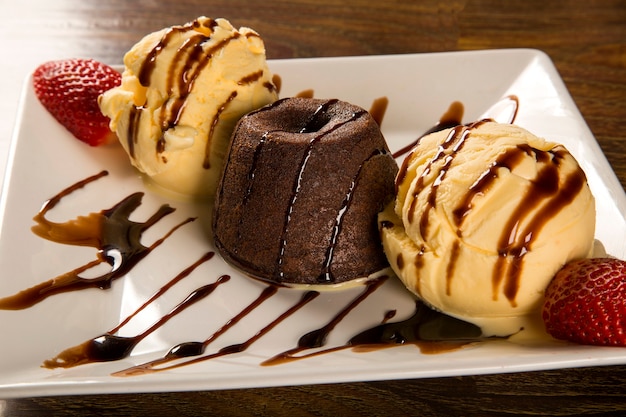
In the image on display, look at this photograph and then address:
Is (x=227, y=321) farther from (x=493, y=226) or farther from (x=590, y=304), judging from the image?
(x=590, y=304)

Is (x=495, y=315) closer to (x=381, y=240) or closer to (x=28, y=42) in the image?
(x=381, y=240)

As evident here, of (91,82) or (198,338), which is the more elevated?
(91,82)

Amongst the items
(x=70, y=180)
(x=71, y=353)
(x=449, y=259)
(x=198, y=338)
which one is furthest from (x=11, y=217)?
(x=449, y=259)

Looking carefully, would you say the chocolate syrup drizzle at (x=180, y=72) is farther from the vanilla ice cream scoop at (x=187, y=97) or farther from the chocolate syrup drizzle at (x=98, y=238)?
the chocolate syrup drizzle at (x=98, y=238)

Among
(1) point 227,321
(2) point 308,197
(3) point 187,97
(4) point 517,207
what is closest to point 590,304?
(4) point 517,207

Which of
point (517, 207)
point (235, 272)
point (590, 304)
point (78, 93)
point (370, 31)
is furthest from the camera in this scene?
point (370, 31)

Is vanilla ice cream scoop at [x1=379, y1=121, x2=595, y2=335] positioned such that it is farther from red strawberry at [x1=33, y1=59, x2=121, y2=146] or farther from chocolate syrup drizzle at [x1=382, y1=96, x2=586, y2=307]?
red strawberry at [x1=33, y1=59, x2=121, y2=146]
